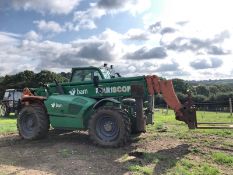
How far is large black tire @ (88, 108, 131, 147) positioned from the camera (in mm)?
12297

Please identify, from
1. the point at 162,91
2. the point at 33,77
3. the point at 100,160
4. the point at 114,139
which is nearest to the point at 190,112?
the point at 162,91

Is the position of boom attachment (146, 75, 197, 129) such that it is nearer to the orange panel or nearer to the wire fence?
the orange panel

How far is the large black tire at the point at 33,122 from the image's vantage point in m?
14.0

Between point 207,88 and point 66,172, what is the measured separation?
9998cm

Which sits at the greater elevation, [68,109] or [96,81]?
[96,81]

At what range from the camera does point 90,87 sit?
14.0 metres

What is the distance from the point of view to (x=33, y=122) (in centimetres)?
1436

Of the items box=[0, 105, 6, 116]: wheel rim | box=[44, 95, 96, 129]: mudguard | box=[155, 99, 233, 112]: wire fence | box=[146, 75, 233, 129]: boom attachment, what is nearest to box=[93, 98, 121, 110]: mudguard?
box=[44, 95, 96, 129]: mudguard

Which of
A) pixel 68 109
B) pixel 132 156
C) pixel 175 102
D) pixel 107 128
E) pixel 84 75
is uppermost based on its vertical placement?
pixel 84 75

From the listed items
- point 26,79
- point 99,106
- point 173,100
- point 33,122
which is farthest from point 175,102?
point 26,79

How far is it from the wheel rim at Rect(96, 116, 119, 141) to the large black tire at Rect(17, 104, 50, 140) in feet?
7.52

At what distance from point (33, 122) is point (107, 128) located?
10.1ft

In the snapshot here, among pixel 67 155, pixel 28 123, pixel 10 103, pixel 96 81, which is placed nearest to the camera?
pixel 67 155

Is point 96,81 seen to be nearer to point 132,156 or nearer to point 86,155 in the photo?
point 86,155
